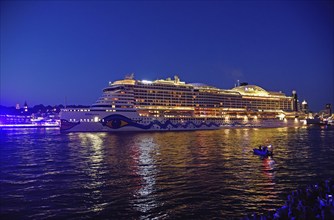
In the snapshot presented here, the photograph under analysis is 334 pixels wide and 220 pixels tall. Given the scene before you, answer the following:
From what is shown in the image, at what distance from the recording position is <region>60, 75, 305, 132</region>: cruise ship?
75.2 meters

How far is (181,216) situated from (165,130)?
2901 inches

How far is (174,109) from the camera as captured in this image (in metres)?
93.8

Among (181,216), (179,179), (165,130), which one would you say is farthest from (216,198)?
(165,130)

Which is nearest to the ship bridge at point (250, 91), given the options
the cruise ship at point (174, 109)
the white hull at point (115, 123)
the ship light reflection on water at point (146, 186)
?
the cruise ship at point (174, 109)

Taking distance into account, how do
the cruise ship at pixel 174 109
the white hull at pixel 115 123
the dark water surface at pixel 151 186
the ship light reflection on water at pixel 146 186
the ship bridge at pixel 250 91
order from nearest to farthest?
the dark water surface at pixel 151 186 < the ship light reflection on water at pixel 146 186 < the white hull at pixel 115 123 < the cruise ship at pixel 174 109 < the ship bridge at pixel 250 91

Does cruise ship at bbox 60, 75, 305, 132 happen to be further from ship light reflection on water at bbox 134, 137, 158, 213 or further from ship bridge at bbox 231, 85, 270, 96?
ship light reflection on water at bbox 134, 137, 158, 213

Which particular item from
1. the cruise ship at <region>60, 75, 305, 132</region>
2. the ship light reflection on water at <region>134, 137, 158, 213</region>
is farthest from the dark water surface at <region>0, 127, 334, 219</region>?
the cruise ship at <region>60, 75, 305, 132</region>

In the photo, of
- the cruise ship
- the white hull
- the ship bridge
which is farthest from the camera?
the ship bridge

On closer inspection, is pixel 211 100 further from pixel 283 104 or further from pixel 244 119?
pixel 283 104

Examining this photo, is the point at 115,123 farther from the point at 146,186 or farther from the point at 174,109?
the point at 146,186

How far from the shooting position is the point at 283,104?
5354 inches

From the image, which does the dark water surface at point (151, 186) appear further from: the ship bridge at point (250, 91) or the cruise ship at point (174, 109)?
the ship bridge at point (250, 91)

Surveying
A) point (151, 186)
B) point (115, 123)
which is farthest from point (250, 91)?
point (151, 186)

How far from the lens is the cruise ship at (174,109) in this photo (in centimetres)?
7525
